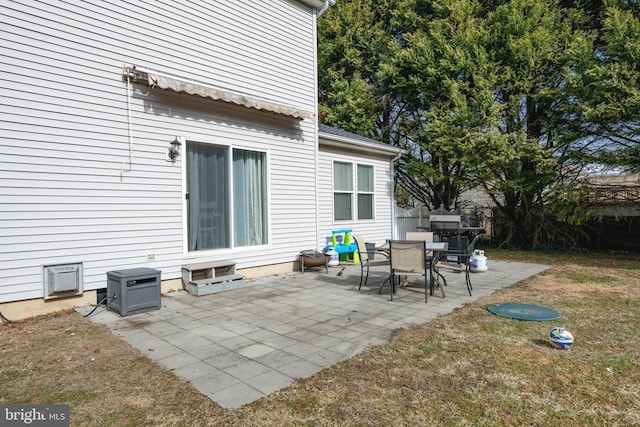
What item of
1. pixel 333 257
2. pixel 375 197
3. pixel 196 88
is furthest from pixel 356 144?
pixel 196 88

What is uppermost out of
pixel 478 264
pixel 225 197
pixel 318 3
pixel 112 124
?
pixel 318 3

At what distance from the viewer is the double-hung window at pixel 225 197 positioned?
6.36 metres

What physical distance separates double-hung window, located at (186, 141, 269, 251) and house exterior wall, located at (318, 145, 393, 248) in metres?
1.97

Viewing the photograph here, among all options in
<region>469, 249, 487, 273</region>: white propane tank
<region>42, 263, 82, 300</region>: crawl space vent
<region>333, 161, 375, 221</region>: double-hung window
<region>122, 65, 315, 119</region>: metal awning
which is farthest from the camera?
<region>333, 161, 375, 221</region>: double-hung window

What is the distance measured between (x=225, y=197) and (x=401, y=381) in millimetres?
4783

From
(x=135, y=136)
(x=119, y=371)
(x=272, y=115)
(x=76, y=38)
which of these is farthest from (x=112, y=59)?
(x=119, y=371)

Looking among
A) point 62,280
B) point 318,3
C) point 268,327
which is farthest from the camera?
point 318,3

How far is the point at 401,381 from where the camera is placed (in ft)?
9.63

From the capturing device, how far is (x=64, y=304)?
496 centimetres

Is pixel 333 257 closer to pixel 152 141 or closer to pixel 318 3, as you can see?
pixel 152 141

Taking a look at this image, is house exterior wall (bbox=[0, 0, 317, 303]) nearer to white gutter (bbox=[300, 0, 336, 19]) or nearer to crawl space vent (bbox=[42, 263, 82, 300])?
crawl space vent (bbox=[42, 263, 82, 300])

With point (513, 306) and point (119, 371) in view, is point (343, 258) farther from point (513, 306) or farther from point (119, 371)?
point (119, 371)

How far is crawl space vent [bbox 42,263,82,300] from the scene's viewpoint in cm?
479

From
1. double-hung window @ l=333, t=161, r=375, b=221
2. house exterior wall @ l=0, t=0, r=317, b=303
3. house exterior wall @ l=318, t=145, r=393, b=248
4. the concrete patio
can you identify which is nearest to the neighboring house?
house exterior wall @ l=0, t=0, r=317, b=303
